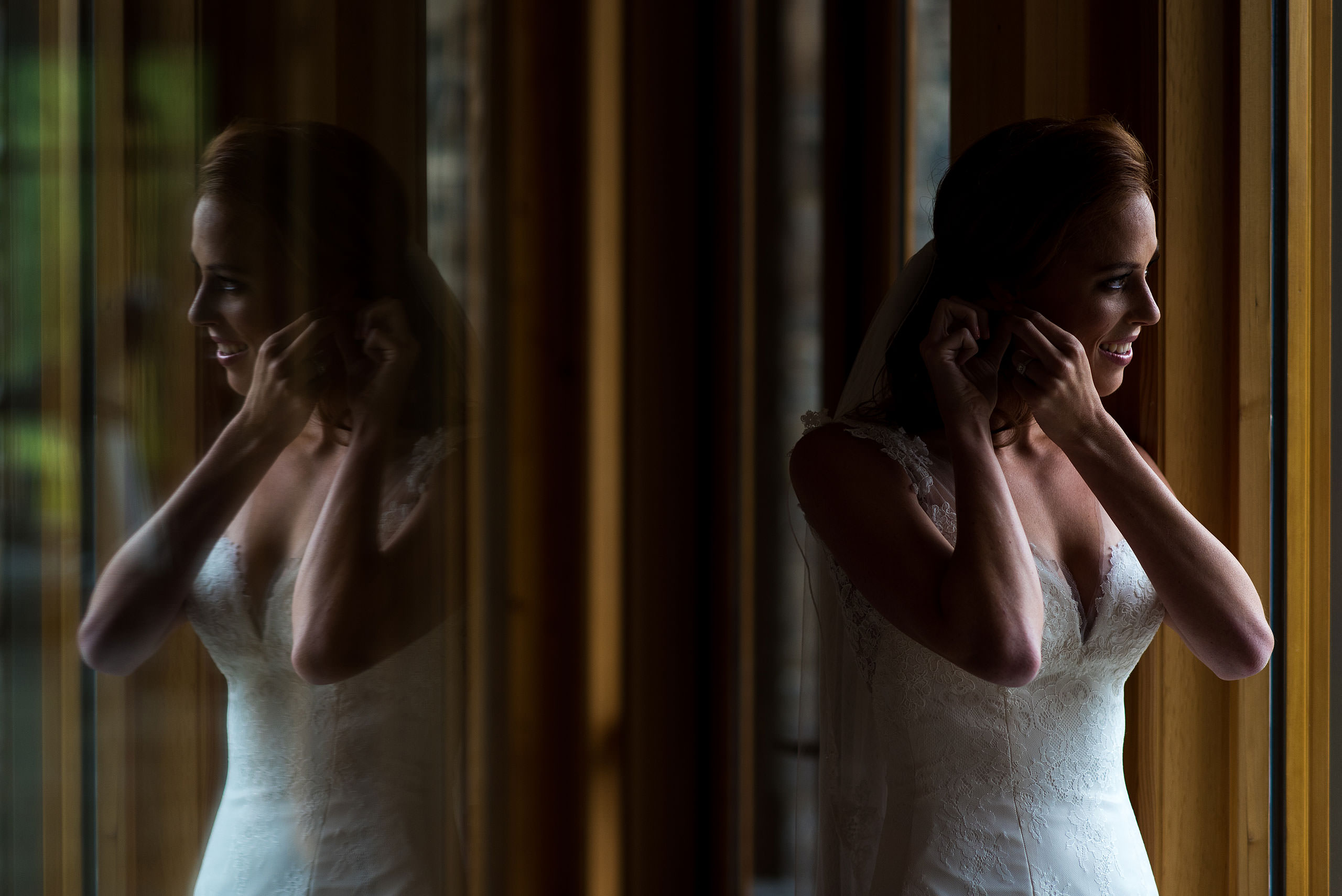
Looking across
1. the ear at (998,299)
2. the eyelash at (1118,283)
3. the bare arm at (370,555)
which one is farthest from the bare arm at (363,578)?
the eyelash at (1118,283)

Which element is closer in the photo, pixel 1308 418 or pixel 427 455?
pixel 427 455

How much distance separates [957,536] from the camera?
26.9 inches

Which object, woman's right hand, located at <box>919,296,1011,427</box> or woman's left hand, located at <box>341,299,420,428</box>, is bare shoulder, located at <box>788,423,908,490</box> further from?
woman's left hand, located at <box>341,299,420,428</box>

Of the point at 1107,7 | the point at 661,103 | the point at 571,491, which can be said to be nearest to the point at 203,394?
the point at 571,491

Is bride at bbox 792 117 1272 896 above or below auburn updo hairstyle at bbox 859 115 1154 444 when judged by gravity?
below

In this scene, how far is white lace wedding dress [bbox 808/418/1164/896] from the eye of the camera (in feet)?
2.31

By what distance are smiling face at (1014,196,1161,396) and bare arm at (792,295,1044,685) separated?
0.07 m

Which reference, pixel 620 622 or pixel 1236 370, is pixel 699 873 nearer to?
pixel 620 622

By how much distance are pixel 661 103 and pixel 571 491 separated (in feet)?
0.87

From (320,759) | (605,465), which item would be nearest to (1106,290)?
(605,465)

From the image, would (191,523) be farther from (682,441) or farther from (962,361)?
(962,361)

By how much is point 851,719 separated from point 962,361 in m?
0.31

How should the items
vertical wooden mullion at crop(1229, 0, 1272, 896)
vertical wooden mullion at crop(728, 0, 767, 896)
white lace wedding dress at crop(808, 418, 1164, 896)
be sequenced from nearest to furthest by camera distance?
vertical wooden mullion at crop(728, 0, 767, 896), white lace wedding dress at crop(808, 418, 1164, 896), vertical wooden mullion at crop(1229, 0, 1272, 896)

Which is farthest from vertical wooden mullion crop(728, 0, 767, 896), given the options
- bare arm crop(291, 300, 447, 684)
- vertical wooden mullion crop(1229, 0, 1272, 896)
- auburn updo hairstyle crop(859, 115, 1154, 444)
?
vertical wooden mullion crop(1229, 0, 1272, 896)
